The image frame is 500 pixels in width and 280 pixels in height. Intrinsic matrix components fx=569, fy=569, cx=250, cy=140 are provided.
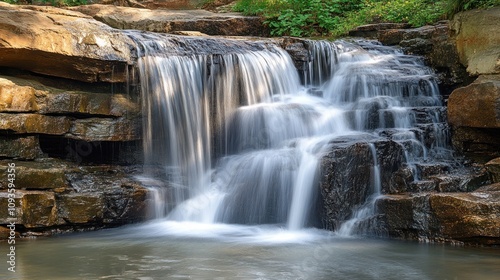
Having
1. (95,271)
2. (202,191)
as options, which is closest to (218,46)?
(202,191)

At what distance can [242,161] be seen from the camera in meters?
8.27

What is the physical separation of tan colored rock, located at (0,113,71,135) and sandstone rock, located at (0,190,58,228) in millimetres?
924

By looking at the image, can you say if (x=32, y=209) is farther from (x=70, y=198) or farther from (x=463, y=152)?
(x=463, y=152)

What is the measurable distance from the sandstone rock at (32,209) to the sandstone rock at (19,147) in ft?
2.33

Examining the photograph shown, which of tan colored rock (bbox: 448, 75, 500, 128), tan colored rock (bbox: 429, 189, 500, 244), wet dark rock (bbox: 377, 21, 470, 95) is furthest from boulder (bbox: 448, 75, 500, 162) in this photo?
tan colored rock (bbox: 429, 189, 500, 244)

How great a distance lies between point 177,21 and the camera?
1284 cm

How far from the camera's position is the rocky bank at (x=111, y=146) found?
666 cm

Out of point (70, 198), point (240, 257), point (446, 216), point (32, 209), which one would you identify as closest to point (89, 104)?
point (70, 198)

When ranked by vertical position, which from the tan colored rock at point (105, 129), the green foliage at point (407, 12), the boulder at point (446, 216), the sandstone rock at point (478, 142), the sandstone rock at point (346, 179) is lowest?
the boulder at point (446, 216)

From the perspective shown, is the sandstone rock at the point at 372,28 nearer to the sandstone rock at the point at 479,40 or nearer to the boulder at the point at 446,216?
the sandstone rock at the point at 479,40

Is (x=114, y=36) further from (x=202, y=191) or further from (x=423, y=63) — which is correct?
(x=423, y=63)

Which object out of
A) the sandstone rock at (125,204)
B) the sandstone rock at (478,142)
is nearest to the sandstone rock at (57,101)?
the sandstone rock at (125,204)

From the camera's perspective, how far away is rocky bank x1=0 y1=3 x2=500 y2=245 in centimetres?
666

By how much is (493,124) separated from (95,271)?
5.29 metres
